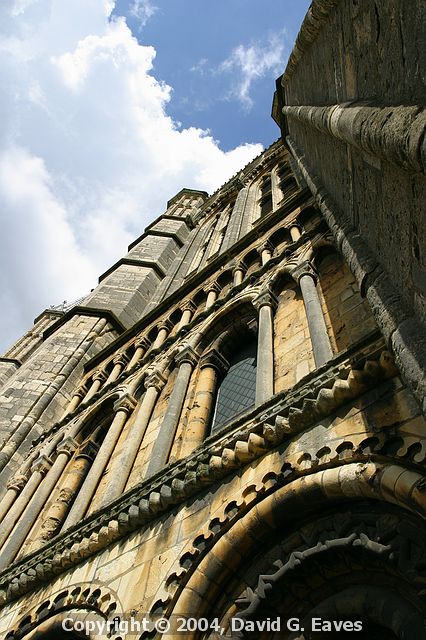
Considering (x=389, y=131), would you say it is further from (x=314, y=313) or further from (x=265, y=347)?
(x=265, y=347)

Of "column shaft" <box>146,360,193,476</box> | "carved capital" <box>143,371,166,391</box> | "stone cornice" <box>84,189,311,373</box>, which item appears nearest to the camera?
"column shaft" <box>146,360,193,476</box>

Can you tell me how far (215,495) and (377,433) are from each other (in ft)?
5.50

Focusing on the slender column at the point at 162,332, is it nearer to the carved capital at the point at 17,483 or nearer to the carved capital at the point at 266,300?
the carved capital at the point at 266,300

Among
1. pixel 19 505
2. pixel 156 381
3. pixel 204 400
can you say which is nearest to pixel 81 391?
pixel 19 505

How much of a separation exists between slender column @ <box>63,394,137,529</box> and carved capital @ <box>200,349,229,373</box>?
151cm

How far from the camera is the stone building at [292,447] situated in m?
3.37

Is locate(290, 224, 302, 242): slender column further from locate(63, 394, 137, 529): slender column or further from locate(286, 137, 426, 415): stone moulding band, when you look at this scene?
locate(63, 394, 137, 529): slender column

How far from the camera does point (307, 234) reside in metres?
9.07

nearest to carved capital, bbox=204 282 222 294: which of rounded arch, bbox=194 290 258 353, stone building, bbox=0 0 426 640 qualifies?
stone building, bbox=0 0 426 640

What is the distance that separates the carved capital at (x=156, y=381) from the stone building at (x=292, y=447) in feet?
0.19

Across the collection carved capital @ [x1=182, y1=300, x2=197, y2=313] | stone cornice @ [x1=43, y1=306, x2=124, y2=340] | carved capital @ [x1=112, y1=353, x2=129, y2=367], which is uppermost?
stone cornice @ [x1=43, y1=306, x2=124, y2=340]

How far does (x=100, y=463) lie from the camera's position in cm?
758

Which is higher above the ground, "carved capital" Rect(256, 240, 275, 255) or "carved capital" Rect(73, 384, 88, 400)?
"carved capital" Rect(256, 240, 275, 255)

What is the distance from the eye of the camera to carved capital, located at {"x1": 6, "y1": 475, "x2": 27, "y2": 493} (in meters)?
9.12
